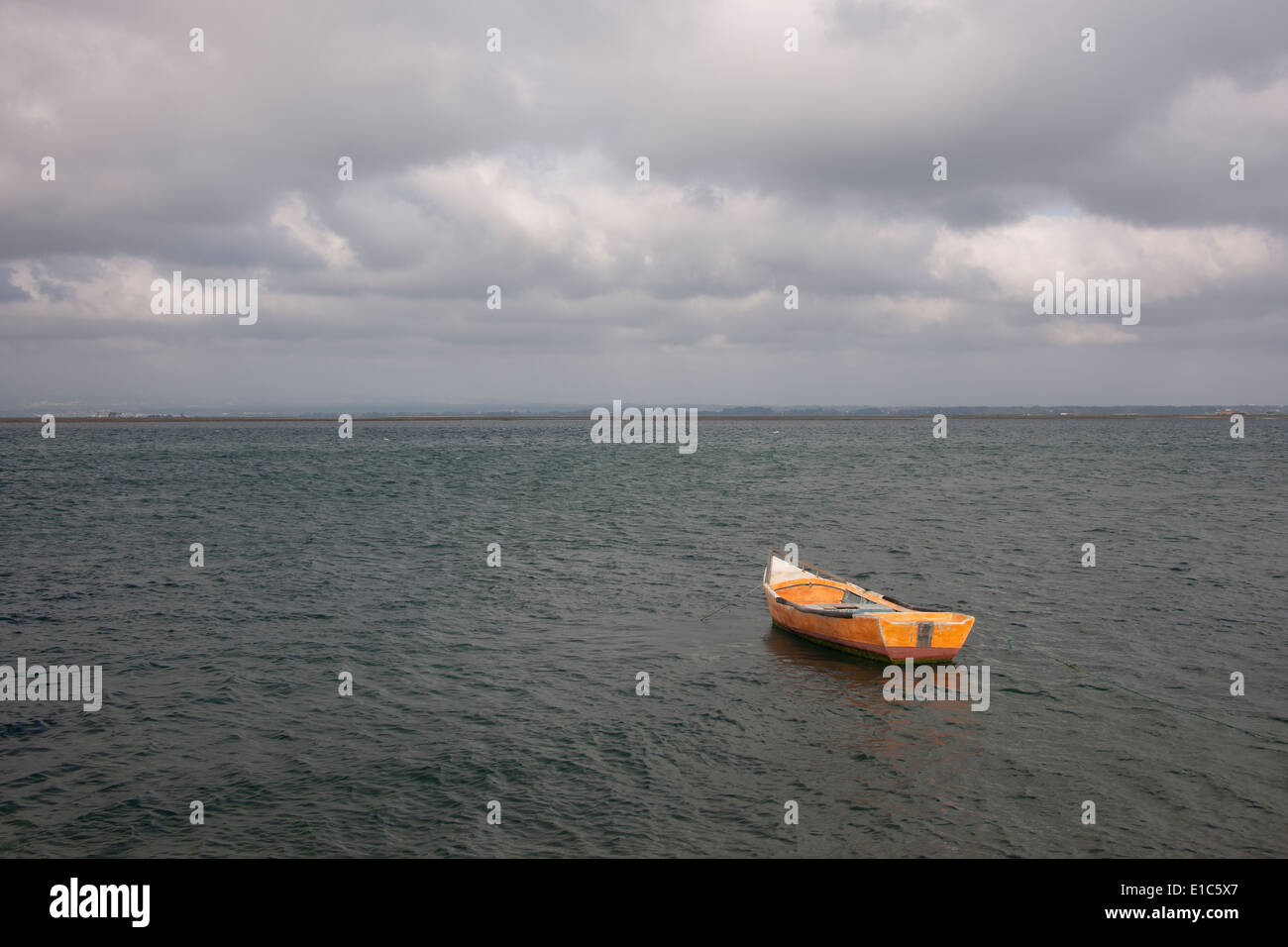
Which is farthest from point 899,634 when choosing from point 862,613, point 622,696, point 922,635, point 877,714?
point 622,696

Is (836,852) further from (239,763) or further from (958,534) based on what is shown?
(958,534)

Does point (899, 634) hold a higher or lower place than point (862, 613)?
lower

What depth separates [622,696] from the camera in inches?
813

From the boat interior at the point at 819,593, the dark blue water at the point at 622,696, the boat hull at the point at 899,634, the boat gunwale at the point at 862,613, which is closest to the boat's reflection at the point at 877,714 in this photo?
the dark blue water at the point at 622,696

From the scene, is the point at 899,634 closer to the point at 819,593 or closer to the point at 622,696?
the point at 819,593

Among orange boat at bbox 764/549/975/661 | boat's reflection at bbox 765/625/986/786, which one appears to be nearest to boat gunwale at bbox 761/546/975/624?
orange boat at bbox 764/549/975/661

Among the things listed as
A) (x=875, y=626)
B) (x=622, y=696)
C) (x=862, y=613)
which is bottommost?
(x=622, y=696)

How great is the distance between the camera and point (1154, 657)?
77.5 feet

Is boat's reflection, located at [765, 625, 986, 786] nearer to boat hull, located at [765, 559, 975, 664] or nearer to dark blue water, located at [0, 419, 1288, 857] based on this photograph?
dark blue water, located at [0, 419, 1288, 857]

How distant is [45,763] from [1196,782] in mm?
23993

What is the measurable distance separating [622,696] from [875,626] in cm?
785

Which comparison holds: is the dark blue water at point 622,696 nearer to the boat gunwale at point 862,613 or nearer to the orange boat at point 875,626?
the orange boat at point 875,626

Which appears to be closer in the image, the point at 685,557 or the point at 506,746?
the point at 506,746
